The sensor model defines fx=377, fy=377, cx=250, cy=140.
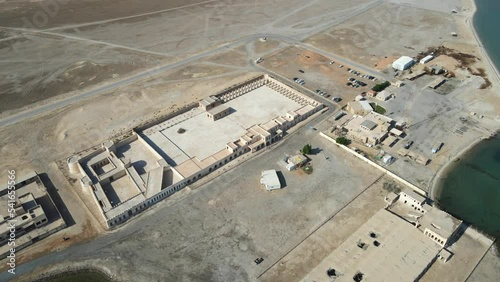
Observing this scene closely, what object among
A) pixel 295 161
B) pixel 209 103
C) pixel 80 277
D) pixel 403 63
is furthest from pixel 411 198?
pixel 403 63

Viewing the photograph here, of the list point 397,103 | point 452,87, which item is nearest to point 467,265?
point 397,103

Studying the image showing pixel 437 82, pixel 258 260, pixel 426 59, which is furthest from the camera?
pixel 426 59

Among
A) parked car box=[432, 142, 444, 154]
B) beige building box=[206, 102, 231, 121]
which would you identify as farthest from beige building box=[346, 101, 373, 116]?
beige building box=[206, 102, 231, 121]

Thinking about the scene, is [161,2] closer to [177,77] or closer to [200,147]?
[177,77]

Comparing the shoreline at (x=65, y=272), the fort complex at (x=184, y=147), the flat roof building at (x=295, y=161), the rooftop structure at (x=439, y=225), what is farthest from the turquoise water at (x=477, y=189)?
the shoreline at (x=65, y=272)

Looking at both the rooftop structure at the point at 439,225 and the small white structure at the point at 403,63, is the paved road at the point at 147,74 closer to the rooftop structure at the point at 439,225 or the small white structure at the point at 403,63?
the small white structure at the point at 403,63

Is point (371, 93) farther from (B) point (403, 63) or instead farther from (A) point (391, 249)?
(A) point (391, 249)

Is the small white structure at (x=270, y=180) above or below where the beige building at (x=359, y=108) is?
above
